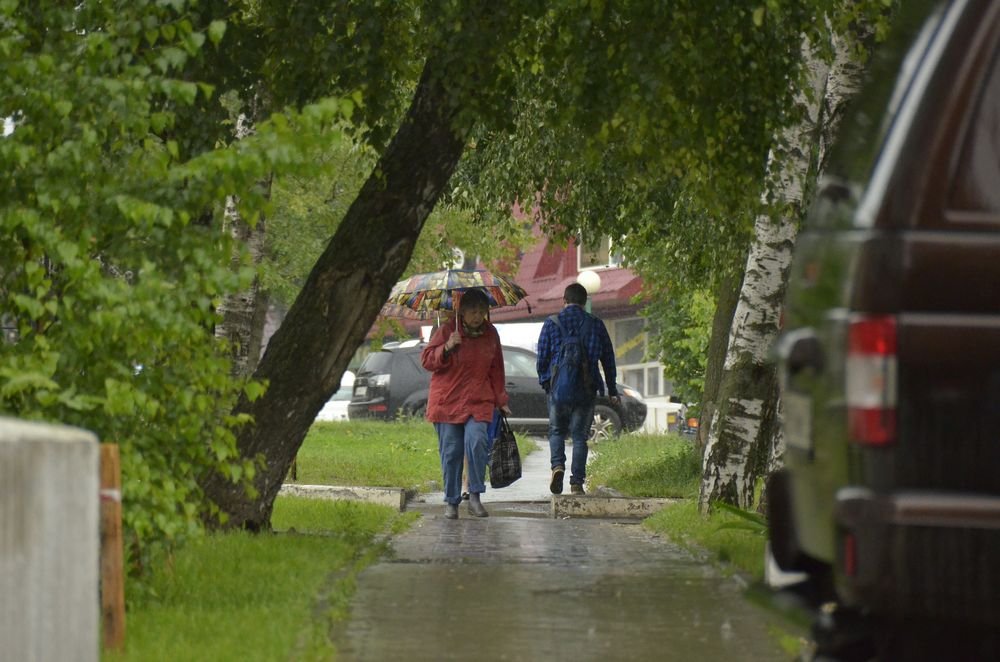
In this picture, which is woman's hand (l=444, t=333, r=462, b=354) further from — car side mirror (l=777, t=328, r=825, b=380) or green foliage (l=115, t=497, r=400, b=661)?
car side mirror (l=777, t=328, r=825, b=380)

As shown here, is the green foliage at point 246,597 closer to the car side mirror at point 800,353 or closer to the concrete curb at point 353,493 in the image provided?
the car side mirror at point 800,353

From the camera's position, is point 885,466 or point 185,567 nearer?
point 885,466

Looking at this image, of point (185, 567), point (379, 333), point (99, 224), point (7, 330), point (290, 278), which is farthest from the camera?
point (290, 278)

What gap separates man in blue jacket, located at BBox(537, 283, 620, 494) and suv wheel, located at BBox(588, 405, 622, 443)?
12097mm

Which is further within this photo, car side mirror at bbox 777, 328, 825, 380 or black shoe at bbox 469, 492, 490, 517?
black shoe at bbox 469, 492, 490, 517

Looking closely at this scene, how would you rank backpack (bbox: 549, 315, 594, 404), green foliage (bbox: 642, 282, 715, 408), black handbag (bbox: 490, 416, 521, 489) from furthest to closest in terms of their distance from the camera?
1. green foliage (bbox: 642, 282, 715, 408)
2. backpack (bbox: 549, 315, 594, 404)
3. black handbag (bbox: 490, 416, 521, 489)

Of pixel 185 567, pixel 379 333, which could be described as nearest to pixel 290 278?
pixel 379 333

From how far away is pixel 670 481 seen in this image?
61.1ft

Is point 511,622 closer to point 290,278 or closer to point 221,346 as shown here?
point 221,346

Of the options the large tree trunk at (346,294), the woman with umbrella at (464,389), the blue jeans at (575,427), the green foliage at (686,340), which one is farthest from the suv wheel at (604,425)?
the large tree trunk at (346,294)

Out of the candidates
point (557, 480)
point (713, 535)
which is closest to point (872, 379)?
point (713, 535)

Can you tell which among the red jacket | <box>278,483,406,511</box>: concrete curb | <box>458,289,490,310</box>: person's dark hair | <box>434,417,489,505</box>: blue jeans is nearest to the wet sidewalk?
<box>434,417,489,505</box>: blue jeans

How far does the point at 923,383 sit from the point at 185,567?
5.79 meters

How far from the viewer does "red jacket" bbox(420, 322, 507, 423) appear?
A: 49.2ft
